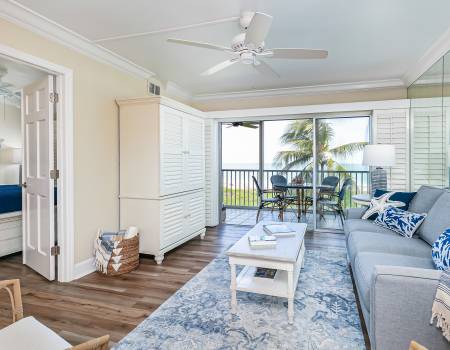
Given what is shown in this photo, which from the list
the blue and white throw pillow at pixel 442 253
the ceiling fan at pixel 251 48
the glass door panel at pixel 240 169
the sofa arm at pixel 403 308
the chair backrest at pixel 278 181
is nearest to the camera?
the sofa arm at pixel 403 308

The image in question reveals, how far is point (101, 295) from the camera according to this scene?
2.61 meters

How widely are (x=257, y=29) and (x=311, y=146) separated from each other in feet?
10.5

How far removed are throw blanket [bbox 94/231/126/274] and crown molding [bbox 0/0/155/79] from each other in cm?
196

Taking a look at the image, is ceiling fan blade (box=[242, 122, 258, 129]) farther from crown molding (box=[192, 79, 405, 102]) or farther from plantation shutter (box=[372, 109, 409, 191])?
plantation shutter (box=[372, 109, 409, 191])

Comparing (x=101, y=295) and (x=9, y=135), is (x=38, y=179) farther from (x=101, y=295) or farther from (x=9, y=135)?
(x=9, y=135)

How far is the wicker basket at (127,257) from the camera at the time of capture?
3.05 m

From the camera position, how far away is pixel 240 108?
5.36 m

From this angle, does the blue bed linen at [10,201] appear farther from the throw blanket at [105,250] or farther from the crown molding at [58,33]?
the crown molding at [58,33]

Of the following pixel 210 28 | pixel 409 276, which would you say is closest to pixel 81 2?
pixel 210 28

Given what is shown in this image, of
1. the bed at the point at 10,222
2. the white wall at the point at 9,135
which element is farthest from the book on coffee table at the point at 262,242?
the white wall at the point at 9,135

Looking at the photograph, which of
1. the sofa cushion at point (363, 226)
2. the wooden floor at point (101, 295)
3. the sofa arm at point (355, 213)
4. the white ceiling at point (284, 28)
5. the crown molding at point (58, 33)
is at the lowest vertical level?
the wooden floor at point (101, 295)

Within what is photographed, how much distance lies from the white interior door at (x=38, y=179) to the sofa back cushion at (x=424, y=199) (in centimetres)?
361

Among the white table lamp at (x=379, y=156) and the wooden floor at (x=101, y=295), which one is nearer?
the wooden floor at (x=101, y=295)

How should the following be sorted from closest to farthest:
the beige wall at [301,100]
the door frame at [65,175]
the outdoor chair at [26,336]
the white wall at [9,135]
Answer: the outdoor chair at [26,336]
the door frame at [65,175]
the beige wall at [301,100]
the white wall at [9,135]
